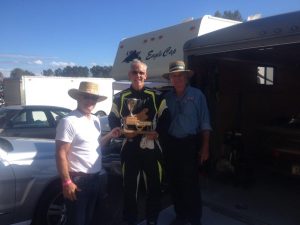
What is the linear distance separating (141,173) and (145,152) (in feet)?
0.92

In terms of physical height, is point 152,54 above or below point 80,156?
above

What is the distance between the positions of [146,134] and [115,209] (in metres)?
2.01

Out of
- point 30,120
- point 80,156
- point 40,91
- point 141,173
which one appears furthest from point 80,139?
point 40,91

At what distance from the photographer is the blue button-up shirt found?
3.98 m

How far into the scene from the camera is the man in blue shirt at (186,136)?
3.98m

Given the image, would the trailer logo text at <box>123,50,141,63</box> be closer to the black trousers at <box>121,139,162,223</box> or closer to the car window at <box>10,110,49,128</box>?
the car window at <box>10,110,49,128</box>

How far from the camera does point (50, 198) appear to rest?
3889 millimetres

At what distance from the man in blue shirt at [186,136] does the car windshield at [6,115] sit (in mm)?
5538

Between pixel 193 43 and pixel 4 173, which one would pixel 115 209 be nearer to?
pixel 4 173

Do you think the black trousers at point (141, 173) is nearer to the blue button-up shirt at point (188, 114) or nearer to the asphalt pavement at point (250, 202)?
the blue button-up shirt at point (188, 114)

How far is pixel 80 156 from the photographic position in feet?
9.98

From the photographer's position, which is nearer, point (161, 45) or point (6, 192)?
point (6, 192)

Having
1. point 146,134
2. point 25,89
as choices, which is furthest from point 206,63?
point 25,89

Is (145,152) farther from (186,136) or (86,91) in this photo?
(86,91)
